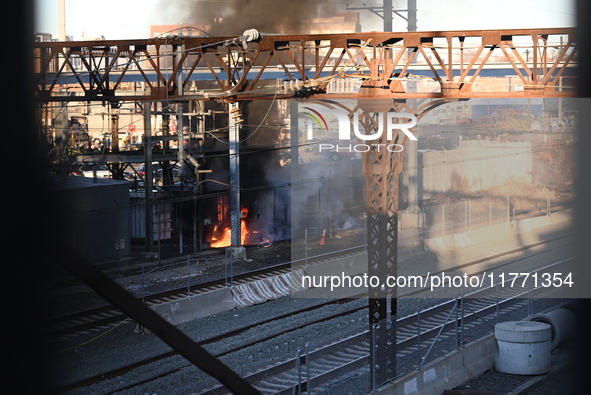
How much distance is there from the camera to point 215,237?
16.2 m

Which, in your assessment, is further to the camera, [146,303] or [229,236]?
[229,236]

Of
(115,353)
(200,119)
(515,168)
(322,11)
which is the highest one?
(322,11)

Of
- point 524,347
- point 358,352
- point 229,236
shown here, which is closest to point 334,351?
point 358,352

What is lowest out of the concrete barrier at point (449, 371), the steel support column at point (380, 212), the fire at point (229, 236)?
the concrete barrier at point (449, 371)

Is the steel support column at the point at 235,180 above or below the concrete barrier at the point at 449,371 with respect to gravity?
above

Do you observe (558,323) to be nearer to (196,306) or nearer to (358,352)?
(358,352)

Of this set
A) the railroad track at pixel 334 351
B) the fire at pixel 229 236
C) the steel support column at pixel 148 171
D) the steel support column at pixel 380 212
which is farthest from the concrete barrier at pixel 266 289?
the steel support column at pixel 380 212

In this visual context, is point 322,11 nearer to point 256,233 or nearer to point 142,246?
point 256,233

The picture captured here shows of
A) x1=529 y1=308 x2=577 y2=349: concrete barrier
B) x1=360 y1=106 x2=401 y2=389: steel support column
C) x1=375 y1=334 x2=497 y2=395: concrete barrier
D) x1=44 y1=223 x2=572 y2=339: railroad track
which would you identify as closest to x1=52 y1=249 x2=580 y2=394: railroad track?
x1=375 y1=334 x2=497 y2=395: concrete barrier

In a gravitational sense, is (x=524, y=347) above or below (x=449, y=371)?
above

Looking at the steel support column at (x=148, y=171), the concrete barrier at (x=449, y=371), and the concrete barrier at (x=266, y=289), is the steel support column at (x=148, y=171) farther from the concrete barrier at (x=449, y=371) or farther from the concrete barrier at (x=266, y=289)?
the concrete barrier at (x=449, y=371)

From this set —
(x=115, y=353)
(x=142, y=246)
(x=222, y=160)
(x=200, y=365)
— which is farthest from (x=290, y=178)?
(x=200, y=365)

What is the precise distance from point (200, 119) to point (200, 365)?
1680cm

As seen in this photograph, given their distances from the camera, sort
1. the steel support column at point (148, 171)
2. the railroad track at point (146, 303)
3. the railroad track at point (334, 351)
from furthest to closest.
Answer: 1. the steel support column at point (148, 171)
2. the railroad track at point (146, 303)
3. the railroad track at point (334, 351)
